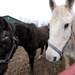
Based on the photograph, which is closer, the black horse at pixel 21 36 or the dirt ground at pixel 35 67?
the black horse at pixel 21 36

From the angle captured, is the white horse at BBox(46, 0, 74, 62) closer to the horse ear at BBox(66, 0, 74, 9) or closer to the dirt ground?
the horse ear at BBox(66, 0, 74, 9)

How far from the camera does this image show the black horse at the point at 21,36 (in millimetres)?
2331

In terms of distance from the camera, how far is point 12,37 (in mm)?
2441

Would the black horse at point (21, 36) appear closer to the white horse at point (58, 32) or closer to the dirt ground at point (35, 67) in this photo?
the dirt ground at point (35, 67)

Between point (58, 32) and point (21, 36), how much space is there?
2.48 feet

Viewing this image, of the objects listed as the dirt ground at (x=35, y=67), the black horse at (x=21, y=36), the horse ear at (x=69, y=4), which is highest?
the horse ear at (x=69, y=4)

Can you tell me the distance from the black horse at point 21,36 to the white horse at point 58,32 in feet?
1.20

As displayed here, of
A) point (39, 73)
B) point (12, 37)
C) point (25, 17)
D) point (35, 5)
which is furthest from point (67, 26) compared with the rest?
point (35, 5)

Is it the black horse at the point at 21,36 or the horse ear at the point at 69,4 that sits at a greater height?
the horse ear at the point at 69,4

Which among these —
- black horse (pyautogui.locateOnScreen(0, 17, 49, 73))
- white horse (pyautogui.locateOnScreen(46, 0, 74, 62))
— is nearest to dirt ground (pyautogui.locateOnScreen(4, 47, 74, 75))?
black horse (pyautogui.locateOnScreen(0, 17, 49, 73))

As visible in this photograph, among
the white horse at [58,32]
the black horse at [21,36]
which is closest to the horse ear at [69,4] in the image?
the white horse at [58,32]

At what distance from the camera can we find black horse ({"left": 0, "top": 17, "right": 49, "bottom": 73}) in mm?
2331

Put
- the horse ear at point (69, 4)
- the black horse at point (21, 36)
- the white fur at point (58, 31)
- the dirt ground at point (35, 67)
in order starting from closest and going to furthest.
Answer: the black horse at point (21, 36) → the white fur at point (58, 31) → the horse ear at point (69, 4) → the dirt ground at point (35, 67)

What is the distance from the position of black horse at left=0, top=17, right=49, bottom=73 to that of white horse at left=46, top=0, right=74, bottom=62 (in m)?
0.37
